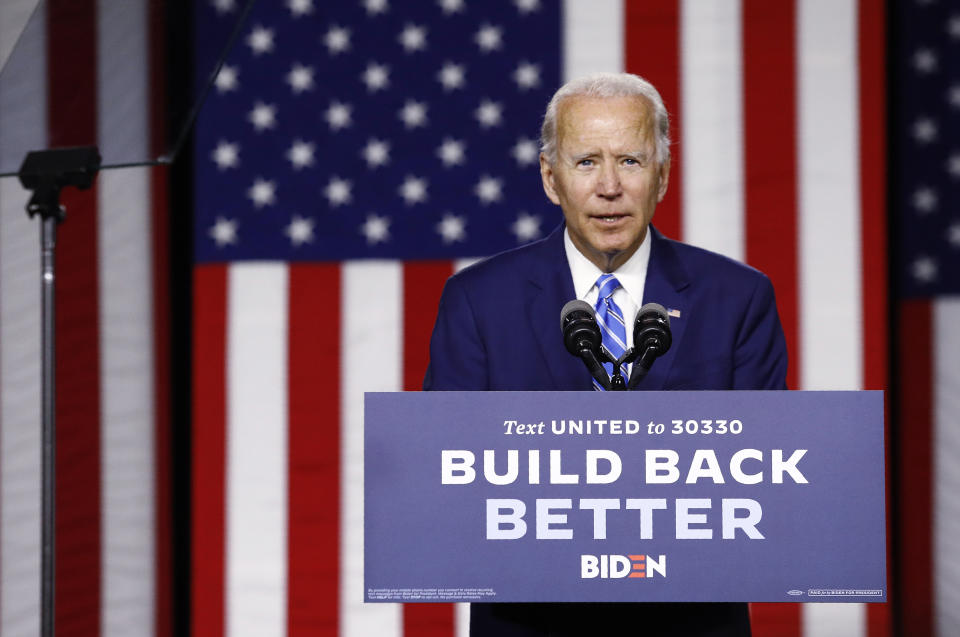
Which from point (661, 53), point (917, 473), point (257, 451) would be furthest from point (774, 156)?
point (257, 451)

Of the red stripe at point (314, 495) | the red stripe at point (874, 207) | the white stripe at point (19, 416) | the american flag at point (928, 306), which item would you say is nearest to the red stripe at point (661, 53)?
the red stripe at point (874, 207)

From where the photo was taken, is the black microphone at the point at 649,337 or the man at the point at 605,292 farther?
the man at the point at 605,292

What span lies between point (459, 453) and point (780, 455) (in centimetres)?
35

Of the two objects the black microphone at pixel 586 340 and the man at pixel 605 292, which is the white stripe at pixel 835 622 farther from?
the black microphone at pixel 586 340

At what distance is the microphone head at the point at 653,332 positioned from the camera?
1.06 meters

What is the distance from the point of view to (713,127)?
274cm

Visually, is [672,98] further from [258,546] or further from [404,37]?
[258,546]

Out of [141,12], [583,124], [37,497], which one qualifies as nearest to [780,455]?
[583,124]

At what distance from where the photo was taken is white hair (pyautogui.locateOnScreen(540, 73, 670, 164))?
1355 millimetres

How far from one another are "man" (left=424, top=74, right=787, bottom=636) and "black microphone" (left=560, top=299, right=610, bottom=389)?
0.91 ft

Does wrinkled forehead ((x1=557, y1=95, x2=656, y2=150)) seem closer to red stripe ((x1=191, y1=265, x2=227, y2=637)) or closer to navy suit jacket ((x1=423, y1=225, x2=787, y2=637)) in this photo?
navy suit jacket ((x1=423, y1=225, x2=787, y2=637))

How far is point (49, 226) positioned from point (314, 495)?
55.2 inches

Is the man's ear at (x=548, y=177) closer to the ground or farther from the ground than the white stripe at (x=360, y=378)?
farther from the ground

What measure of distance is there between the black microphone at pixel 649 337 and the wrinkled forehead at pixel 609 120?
37 centimetres
